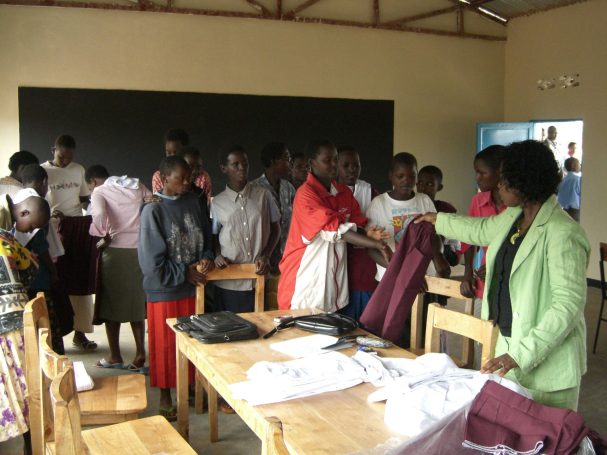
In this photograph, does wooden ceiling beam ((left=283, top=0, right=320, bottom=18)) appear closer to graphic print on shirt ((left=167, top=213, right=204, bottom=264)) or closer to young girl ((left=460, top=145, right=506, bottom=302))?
young girl ((left=460, top=145, right=506, bottom=302))

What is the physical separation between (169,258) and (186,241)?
0.46 ft

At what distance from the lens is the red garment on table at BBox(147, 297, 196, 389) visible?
3779 mm

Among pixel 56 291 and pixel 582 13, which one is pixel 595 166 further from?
pixel 56 291

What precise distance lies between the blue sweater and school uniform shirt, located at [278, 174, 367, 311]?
553 millimetres

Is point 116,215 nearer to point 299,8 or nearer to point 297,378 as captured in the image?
point 297,378

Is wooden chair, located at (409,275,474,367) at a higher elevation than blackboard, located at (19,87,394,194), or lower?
lower

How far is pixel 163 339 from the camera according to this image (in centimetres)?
380

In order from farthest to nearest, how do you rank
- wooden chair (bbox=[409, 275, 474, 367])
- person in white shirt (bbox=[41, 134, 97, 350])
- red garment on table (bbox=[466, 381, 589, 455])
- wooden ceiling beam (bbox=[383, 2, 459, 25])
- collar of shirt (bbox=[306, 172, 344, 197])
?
wooden ceiling beam (bbox=[383, 2, 459, 25])
person in white shirt (bbox=[41, 134, 97, 350])
collar of shirt (bbox=[306, 172, 344, 197])
wooden chair (bbox=[409, 275, 474, 367])
red garment on table (bbox=[466, 381, 589, 455])

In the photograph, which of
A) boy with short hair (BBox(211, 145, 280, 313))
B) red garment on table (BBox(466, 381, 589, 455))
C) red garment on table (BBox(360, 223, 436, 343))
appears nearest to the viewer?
red garment on table (BBox(466, 381, 589, 455))

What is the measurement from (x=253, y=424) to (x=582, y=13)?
8.40 metres

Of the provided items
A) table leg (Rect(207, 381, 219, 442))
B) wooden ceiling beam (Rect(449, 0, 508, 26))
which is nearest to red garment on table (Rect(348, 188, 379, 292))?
table leg (Rect(207, 381, 219, 442))

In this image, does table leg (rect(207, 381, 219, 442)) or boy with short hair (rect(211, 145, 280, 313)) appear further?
boy with short hair (rect(211, 145, 280, 313))

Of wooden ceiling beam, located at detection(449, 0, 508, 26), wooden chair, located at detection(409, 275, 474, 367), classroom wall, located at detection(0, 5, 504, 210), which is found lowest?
wooden chair, located at detection(409, 275, 474, 367)

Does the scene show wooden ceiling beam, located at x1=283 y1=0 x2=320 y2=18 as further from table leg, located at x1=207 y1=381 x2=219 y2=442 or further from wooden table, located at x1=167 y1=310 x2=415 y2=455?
wooden table, located at x1=167 y1=310 x2=415 y2=455
